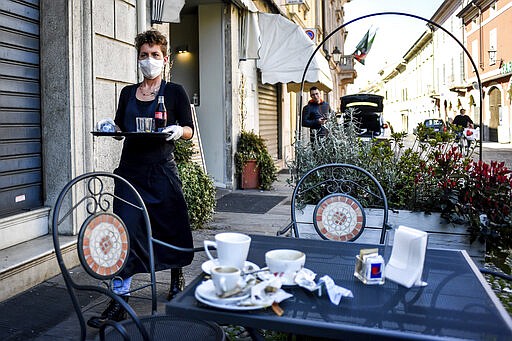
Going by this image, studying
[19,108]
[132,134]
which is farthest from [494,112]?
[132,134]

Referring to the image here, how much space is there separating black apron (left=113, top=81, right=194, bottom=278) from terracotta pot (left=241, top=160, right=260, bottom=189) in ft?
22.0

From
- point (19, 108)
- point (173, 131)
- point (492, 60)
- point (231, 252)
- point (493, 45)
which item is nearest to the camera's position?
point (231, 252)

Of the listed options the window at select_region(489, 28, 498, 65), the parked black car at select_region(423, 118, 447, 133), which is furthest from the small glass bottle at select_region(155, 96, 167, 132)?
the window at select_region(489, 28, 498, 65)

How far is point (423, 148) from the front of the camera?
500 centimetres

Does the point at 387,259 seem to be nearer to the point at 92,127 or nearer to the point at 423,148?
the point at 423,148

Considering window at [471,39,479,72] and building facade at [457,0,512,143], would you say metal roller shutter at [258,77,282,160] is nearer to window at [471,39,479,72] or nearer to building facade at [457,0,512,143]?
building facade at [457,0,512,143]

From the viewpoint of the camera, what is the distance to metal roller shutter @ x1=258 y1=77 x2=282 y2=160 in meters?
13.1

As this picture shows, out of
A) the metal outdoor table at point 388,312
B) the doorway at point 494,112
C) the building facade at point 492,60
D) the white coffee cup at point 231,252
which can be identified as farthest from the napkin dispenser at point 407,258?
the doorway at point 494,112

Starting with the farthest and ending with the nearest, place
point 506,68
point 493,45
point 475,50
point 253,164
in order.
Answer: point 475,50 < point 493,45 < point 506,68 < point 253,164

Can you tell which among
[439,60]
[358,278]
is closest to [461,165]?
[358,278]

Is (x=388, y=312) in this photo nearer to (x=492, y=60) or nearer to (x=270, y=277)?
(x=270, y=277)

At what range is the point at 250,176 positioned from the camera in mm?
10297

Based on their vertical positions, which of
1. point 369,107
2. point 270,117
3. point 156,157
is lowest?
point 156,157

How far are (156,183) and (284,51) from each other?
8700 mm
